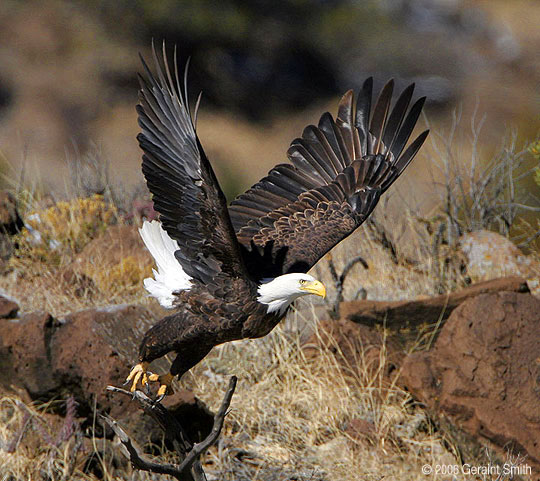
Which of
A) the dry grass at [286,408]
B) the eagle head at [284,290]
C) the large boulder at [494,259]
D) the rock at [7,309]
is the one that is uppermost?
the eagle head at [284,290]

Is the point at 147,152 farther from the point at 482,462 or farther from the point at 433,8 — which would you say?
the point at 433,8

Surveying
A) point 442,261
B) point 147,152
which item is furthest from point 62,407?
point 442,261

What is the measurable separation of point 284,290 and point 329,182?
1.29m

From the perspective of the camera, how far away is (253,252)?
4324mm

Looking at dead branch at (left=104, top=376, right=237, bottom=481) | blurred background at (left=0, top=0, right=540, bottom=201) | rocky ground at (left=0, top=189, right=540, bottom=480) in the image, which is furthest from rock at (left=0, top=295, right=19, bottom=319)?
blurred background at (left=0, top=0, right=540, bottom=201)

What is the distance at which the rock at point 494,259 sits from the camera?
5980 mm

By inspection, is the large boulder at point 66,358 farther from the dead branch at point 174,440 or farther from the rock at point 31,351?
the dead branch at point 174,440

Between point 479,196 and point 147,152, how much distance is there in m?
3.76

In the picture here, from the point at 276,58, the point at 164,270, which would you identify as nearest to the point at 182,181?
the point at 164,270

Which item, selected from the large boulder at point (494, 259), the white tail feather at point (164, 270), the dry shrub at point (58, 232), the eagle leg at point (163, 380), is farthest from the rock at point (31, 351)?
the large boulder at point (494, 259)

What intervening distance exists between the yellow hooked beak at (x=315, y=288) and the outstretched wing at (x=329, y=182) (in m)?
0.56

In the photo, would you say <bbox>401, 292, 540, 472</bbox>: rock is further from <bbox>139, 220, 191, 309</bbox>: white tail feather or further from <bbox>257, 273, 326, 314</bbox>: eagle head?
<bbox>139, 220, 191, 309</bbox>: white tail feather

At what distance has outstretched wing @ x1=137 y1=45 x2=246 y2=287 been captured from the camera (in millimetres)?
3529

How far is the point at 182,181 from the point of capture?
3.74m
